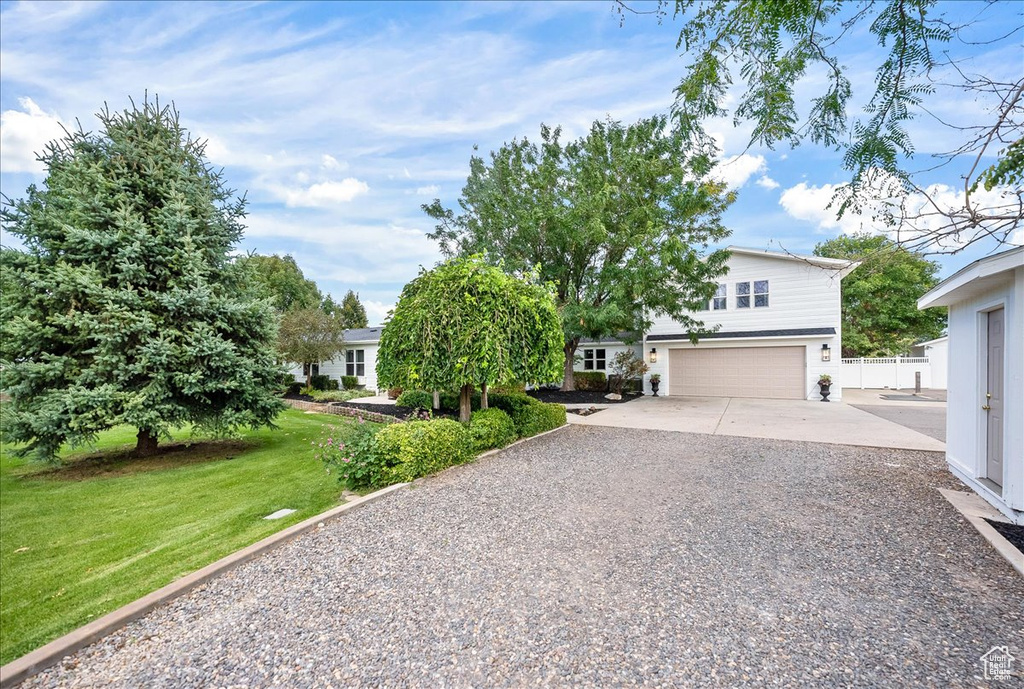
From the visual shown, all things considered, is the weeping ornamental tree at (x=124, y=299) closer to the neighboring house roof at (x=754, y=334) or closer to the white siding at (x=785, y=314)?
the neighboring house roof at (x=754, y=334)

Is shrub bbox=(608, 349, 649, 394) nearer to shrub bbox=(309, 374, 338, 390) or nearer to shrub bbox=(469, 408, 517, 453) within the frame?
shrub bbox=(469, 408, 517, 453)

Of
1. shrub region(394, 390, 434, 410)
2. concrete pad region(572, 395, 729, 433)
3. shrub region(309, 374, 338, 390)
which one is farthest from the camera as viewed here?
shrub region(309, 374, 338, 390)

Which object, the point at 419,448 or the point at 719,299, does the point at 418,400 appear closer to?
the point at 419,448

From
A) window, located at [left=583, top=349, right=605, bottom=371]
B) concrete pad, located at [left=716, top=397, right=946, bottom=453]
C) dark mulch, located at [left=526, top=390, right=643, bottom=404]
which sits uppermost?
window, located at [left=583, top=349, right=605, bottom=371]

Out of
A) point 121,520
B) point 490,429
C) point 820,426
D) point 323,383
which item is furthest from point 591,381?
point 121,520

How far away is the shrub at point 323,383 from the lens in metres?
19.7

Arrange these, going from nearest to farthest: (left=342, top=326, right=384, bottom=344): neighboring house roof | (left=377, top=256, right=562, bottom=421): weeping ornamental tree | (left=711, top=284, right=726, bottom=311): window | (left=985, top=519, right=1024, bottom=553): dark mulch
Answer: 1. (left=985, top=519, right=1024, bottom=553): dark mulch
2. (left=377, top=256, right=562, bottom=421): weeping ornamental tree
3. (left=711, top=284, right=726, bottom=311): window
4. (left=342, top=326, right=384, bottom=344): neighboring house roof

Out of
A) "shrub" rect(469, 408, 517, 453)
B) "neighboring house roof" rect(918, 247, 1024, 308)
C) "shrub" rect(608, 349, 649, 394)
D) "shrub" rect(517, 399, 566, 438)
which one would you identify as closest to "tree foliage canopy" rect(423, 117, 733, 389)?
"shrub" rect(608, 349, 649, 394)

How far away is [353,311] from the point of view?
3900cm

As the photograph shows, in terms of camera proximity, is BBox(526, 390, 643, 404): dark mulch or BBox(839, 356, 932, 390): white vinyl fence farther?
BBox(839, 356, 932, 390): white vinyl fence

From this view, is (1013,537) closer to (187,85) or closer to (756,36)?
(756,36)

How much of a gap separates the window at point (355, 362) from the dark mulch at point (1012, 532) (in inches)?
774

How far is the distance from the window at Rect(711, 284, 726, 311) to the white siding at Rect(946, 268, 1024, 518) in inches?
426

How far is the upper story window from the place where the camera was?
1560 centimetres
